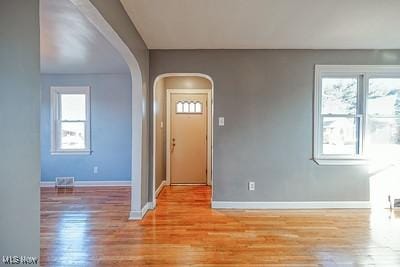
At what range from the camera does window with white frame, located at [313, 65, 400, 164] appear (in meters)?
4.38

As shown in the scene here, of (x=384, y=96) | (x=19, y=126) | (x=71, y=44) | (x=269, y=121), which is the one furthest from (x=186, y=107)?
(x=19, y=126)

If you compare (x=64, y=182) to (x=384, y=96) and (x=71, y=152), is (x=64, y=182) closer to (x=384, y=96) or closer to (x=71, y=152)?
(x=71, y=152)

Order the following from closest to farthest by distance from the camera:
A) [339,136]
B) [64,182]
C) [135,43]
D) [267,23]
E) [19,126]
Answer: [19,126] < [267,23] < [135,43] < [339,136] < [64,182]

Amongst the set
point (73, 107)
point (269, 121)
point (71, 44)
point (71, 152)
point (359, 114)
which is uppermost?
point (71, 44)

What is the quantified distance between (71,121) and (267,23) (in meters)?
4.69

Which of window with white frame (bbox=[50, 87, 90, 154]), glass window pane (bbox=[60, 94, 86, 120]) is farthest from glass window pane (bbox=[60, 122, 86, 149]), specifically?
glass window pane (bbox=[60, 94, 86, 120])

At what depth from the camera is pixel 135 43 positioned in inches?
140

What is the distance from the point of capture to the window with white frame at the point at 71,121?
614 cm

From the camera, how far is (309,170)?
438 cm

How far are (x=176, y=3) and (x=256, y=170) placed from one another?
8.79 ft

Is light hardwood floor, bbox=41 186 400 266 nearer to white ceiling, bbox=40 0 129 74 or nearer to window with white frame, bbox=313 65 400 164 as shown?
window with white frame, bbox=313 65 400 164

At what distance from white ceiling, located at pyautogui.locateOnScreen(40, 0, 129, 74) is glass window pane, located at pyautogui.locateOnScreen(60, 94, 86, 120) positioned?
0.57 m

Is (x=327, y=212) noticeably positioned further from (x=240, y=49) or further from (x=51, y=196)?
(x=51, y=196)

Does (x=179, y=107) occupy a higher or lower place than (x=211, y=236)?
higher
